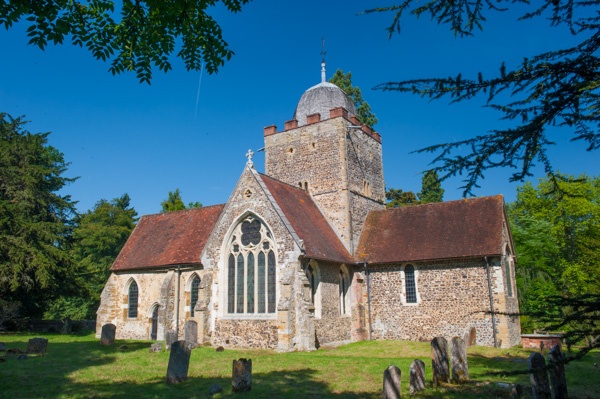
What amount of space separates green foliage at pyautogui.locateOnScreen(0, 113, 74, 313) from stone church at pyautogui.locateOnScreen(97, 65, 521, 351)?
4895 millimetres

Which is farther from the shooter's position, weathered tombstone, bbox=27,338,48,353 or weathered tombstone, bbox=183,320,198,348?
weathered tombstone, bbox=183,320,198,348

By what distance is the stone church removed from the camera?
64.7ft

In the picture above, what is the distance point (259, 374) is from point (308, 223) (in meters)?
9.99

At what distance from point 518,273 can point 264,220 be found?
20.8 meters

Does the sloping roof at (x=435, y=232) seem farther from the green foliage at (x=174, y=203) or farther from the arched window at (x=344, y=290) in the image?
the green foliage at (x=174, y=203)

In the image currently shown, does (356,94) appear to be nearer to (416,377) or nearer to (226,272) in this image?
(226,272)

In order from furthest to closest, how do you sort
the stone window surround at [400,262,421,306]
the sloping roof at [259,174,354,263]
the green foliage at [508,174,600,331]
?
the green foliage at [508,174,600,331], the stone window surround at [400,262,421,306], the sloping roof at [259,174,354,263]

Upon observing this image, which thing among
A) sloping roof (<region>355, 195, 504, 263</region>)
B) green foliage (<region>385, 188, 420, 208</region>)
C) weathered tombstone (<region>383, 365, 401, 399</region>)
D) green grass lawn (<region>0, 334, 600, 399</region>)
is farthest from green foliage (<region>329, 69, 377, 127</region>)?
weathered tombstone (<region>383, 365, 401, 399</region>)

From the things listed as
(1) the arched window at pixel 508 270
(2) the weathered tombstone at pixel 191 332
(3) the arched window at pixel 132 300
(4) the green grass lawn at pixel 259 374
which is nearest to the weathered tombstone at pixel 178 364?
(4) the green grass lawn at pixel 259 374

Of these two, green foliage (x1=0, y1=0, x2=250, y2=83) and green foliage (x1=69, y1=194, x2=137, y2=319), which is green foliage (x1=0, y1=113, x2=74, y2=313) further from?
green foliage (x1=0, y1=0, x2=250, y2=83)

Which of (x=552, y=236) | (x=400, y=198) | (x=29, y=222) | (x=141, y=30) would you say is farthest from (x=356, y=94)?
(x=141, y=30)

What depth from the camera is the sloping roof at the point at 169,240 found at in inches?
985

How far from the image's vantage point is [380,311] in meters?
22.4

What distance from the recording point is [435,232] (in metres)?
23.0
